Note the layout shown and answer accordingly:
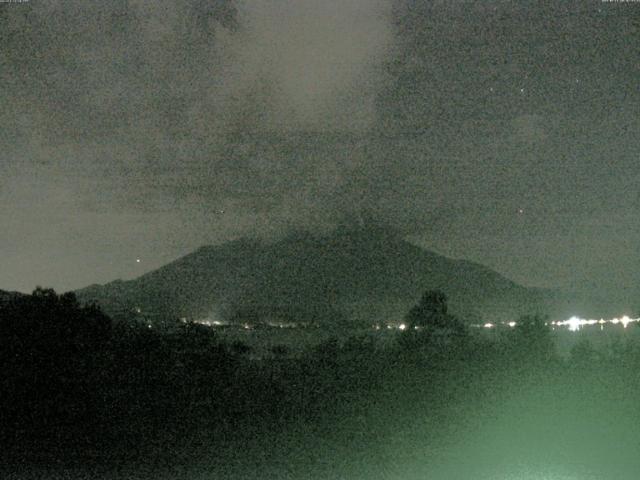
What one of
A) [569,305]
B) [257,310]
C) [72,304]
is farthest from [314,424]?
[257,310]

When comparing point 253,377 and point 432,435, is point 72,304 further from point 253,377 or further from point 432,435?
point 432,435

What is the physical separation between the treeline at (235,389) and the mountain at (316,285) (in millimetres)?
18284

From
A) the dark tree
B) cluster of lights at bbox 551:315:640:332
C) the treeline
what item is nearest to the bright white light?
cluster of lights at bbox 551:315:640:332

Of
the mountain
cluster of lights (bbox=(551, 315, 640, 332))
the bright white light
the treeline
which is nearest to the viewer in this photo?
the treeline

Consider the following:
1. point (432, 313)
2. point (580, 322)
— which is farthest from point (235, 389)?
point (432, 313)

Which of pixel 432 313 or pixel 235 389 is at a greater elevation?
pixel 432 313

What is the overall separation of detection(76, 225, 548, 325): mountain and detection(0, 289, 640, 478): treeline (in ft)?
60.0

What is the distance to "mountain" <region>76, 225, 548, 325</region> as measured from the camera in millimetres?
41438

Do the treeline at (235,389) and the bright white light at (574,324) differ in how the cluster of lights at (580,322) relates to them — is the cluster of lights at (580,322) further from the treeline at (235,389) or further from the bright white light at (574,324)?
the treeline at (235,389)

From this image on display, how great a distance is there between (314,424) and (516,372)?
358cm

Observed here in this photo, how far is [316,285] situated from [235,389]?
166 feet

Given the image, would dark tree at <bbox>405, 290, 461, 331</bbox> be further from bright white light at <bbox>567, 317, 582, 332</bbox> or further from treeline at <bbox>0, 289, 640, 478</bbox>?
treeline at <bbox>0, 289, 640, 478</bbox>

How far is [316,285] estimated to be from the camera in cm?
6397

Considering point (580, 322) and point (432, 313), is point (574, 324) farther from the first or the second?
point (432, 313)
